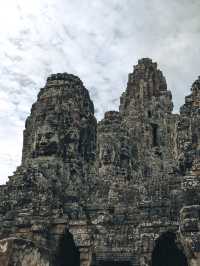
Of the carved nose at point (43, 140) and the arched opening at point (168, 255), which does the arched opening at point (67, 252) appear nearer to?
the arched opening at point (168, 255)

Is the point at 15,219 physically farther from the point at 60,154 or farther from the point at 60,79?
the point at 60,79

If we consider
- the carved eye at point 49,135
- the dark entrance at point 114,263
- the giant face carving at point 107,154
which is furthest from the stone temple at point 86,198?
the giant face carving at point 107,154

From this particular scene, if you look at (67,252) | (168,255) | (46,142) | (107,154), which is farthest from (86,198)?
(107,154)

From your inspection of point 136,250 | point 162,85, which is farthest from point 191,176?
point 162,85

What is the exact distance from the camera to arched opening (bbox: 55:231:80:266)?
54.4 feet

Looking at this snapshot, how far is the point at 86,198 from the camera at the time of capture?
17.9 meters

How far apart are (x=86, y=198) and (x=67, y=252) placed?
2101mm

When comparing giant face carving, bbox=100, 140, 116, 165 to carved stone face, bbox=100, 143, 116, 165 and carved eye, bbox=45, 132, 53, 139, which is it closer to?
carved stone face, bbox=100, 143, 116, 165

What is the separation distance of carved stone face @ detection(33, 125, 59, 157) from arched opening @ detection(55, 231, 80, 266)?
11.9 ft

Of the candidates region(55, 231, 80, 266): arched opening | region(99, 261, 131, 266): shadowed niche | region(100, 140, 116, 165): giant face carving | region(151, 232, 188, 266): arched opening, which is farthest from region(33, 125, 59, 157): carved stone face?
region(100, 140, 116, 165): giant face carving

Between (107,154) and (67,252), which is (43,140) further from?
(107,154)

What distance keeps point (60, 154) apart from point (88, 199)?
2.46m

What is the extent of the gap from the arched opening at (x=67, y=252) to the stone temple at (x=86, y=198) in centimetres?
4

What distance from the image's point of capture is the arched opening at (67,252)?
16.6 m
